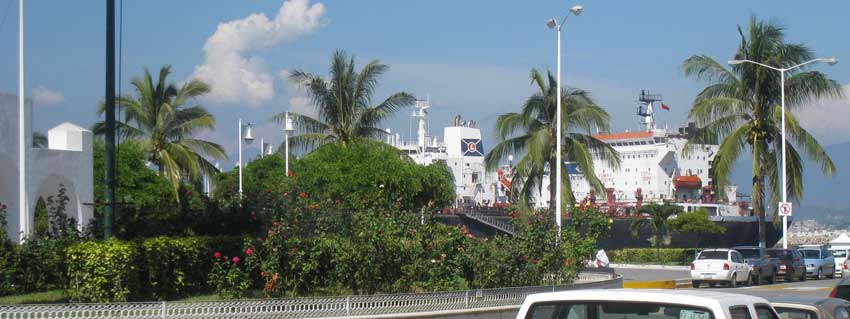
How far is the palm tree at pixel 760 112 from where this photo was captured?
40.2m

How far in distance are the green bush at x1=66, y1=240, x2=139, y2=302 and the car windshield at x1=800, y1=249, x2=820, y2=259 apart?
1290 inches

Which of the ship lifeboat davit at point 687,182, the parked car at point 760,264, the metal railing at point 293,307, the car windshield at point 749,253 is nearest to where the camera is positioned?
the metal railing at point 293,307

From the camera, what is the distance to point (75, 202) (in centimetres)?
2666

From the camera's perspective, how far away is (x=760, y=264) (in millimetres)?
34812

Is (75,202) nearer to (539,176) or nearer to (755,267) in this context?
(539,176)

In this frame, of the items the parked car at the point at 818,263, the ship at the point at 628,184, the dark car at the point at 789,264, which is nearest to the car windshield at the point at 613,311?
the dark car at the point at 789,264

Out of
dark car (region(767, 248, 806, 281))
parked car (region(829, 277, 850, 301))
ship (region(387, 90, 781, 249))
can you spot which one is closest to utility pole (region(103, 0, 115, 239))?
parked car (region(829, 277, 850, 301))

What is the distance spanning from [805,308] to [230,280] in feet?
26.2

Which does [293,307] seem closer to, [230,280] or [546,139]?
[230,280]

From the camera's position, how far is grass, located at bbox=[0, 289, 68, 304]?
13875 mm

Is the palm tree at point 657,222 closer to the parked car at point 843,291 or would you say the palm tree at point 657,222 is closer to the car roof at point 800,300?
the parked car at point 843,291

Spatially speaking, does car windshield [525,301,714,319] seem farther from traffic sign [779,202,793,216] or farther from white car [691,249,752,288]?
traffic sign [779,202,793,216]

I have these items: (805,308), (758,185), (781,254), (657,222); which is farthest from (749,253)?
(657,222)

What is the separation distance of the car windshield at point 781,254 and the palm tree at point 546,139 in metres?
6.26
